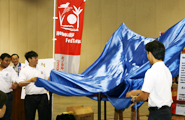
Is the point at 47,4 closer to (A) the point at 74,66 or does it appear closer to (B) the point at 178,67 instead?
(A) the point at 74,66

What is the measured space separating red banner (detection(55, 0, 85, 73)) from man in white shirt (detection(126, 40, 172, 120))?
1.96 metres

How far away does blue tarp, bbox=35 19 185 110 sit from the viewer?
265cm

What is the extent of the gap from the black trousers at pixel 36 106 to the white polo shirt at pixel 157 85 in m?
1.92

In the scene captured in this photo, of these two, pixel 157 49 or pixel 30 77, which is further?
pixel 30 77

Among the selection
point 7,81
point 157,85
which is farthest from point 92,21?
point 157,85

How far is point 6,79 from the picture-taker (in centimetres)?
349

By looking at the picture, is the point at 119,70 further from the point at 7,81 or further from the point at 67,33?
the point at 7,81

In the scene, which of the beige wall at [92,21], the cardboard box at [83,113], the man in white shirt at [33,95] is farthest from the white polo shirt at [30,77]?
the beige wall at [92,21]

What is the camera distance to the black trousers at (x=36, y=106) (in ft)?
11.0

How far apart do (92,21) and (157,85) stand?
7911 mm

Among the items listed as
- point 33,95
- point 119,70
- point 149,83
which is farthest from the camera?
point 33,95

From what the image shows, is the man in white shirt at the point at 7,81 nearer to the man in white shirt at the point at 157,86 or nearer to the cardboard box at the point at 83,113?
the cardboard box at the point at 83,113

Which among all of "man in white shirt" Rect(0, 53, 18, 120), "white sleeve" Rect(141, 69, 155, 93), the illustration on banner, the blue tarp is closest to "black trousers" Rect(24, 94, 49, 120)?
"man in white shirt" Rect(0, 53, 18, 120)

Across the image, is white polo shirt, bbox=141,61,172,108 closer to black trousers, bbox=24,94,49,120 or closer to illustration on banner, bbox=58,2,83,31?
black trousers, bbox=24,94,49,120
